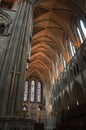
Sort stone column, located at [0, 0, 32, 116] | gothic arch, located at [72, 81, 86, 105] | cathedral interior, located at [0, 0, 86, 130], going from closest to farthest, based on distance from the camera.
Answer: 1. stone column, located at [0, 0, 32, 116]
2. cathedral interior, located at [0, 0, 86, 130]
3. gothic arch, located at [72, 81, 86, 105]

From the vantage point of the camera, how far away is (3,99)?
674 centimetres

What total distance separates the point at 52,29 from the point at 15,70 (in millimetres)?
14320

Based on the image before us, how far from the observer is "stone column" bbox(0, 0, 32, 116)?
6758 millimetres

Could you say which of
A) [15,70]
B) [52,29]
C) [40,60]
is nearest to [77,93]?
[15,70]

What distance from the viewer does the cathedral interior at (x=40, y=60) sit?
7.19m

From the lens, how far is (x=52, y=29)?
2030 centimetres

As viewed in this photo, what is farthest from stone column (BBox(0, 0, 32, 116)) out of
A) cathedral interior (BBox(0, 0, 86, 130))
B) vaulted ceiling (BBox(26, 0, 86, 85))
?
vaulted ceiling (BBox(26, 0, 86, 85))

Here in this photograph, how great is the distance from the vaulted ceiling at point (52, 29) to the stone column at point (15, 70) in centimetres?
659

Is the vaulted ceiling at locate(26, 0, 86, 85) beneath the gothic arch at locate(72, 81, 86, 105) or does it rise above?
above

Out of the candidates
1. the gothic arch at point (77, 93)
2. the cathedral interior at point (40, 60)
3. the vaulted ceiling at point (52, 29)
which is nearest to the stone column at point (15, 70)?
the cathedral interior at point (40, 60)

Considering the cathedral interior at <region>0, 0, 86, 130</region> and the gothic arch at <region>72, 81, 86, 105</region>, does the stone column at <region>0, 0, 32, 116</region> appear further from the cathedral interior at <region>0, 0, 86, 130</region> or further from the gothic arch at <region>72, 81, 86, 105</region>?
the gothic arch at <region>72, 81, 86, 105</region>

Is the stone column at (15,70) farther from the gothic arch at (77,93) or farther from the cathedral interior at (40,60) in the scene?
the gothic arch at (77,93)

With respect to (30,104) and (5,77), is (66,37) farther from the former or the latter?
(30,104)

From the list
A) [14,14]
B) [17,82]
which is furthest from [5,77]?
[14,14]
